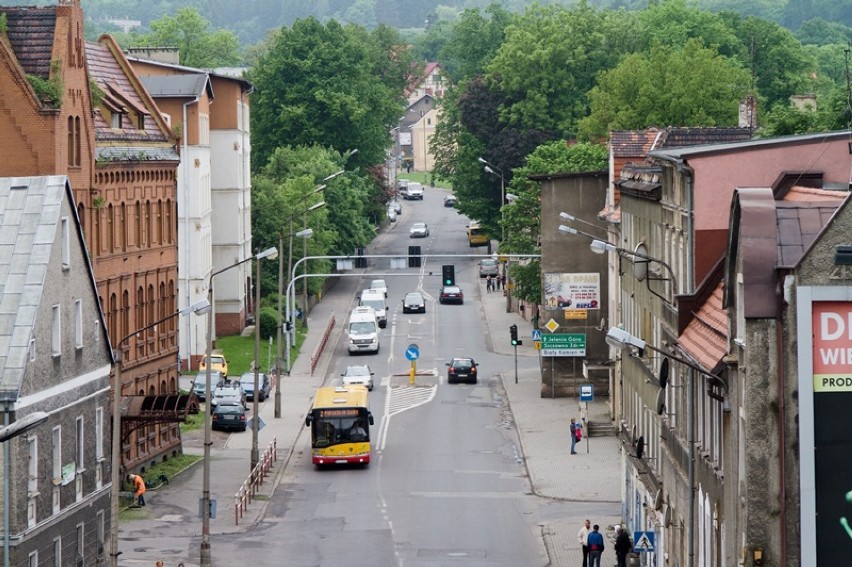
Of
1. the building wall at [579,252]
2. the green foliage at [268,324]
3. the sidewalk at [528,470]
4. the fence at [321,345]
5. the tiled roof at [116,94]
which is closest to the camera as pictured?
the sidewalk at [528,470]

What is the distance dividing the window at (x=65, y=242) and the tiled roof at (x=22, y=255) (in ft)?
2.62

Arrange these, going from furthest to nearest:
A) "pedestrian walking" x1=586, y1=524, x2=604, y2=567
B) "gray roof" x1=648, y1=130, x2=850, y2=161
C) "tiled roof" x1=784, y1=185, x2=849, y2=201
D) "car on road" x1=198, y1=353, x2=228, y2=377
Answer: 1. "car on road" x1=198, y1=353, x2=228, y2=377
2. "pedestrian walking" x1=586, y1=524, x2=604, y2=567
3. "gray roof" x1=648, y1=130, x2=850, y2=161
4. "tiled roof" x1=784, y1=185, x2=849, y2=201

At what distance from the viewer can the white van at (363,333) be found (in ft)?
323

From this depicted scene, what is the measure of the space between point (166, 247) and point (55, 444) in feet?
82.4

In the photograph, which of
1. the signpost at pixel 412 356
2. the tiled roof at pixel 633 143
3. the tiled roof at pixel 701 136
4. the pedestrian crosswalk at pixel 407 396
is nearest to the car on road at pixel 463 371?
the pedestrian crosswalk at pixel 407 396

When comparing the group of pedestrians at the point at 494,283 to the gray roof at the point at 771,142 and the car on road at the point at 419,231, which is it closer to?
the car on road at the point at 419,231

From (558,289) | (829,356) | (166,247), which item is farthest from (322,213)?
(829,356)

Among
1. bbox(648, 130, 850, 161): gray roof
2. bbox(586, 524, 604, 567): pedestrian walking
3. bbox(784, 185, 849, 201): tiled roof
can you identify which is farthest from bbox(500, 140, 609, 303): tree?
bbox(784, 185, 849, 201): tiled roof

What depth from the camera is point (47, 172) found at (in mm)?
56750

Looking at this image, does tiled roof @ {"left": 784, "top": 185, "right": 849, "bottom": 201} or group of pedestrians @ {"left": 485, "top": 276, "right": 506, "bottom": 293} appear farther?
group of pedestrians @ {"left": 485, "top": 276, "right": 506, "bottom": 293}

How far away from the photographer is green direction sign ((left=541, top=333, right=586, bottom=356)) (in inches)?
3155

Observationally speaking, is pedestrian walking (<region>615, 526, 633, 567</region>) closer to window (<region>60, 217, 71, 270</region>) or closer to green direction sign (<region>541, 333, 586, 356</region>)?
window (<region>60, 217, 71, 270</region>)

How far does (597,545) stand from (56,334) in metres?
14.1

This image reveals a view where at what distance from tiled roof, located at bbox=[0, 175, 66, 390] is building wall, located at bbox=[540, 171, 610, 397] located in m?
36.4
